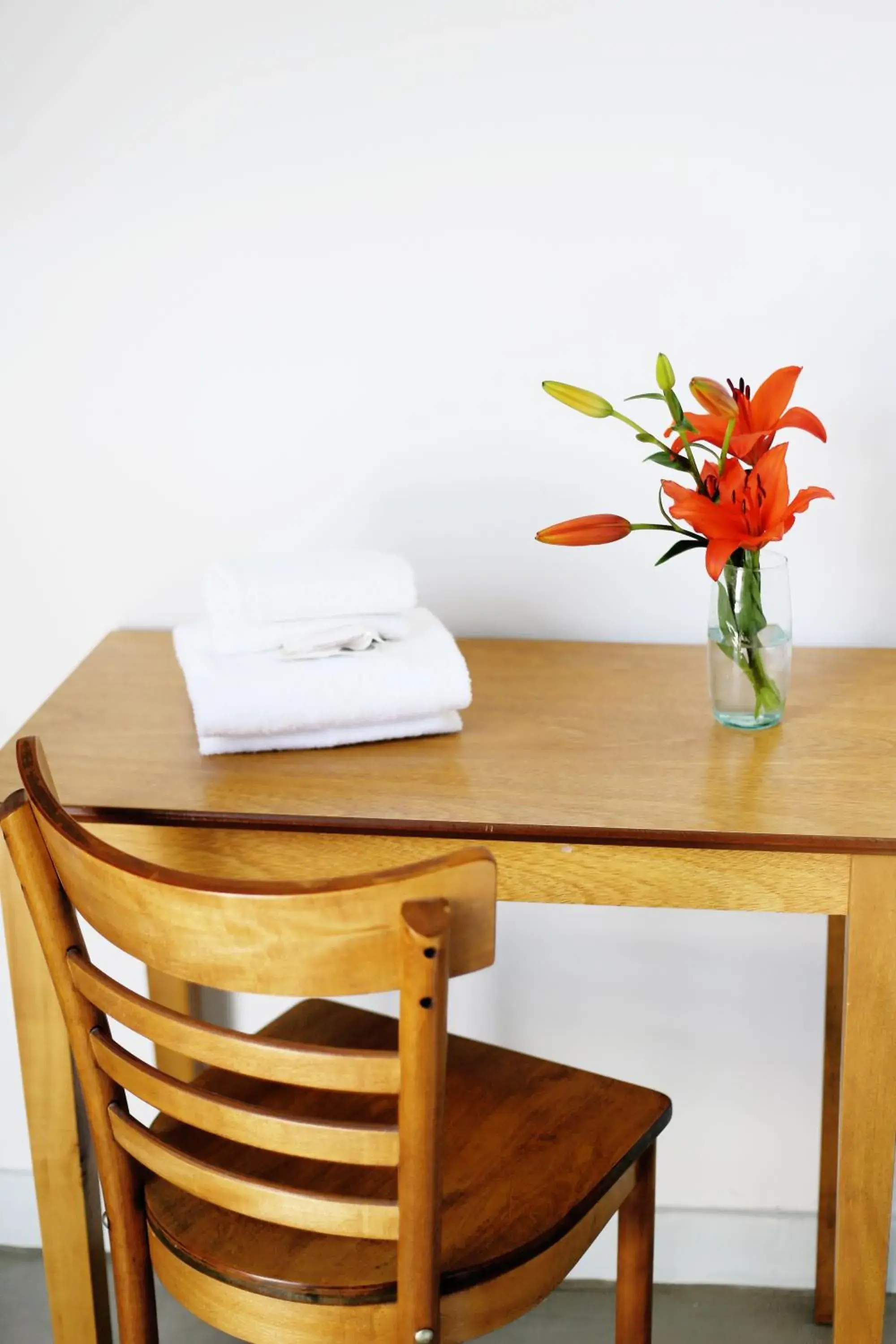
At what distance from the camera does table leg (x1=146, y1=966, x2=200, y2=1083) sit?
1605 mm

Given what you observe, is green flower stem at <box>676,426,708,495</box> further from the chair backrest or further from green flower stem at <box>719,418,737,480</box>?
the chair backrest

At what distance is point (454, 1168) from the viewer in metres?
1.10

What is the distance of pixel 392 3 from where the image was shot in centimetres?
142

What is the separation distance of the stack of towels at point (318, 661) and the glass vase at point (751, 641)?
23 centimetres

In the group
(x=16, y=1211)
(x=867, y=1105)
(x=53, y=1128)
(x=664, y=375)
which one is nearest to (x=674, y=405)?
(x=664, y=375)

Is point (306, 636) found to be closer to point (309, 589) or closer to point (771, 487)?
point (309, 589)

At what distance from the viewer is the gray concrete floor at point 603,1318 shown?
64.1 inches

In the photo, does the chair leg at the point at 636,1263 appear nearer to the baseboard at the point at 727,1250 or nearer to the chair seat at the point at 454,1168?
the chair seat at the point at 454,1168

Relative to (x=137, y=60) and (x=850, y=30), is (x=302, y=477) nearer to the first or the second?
(x=137, y=60)

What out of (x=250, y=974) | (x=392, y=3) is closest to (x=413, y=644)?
(x=250, y=974)

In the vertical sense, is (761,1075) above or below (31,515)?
below

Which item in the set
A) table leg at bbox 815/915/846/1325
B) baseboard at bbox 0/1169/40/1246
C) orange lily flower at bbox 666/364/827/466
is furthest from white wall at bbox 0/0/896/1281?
baseboard at bbox 0/1169/40/1246

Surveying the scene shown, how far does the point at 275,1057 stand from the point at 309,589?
0.52 m

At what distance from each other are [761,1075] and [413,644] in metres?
0.76
